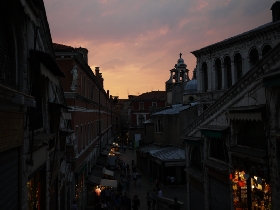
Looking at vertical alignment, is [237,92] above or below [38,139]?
above

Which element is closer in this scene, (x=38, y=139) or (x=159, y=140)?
(x=38, y=139)

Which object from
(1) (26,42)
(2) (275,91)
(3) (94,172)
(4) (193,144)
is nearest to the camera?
(1) (26,42)

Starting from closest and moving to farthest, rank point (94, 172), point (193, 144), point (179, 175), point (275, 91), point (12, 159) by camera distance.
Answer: point (12, 159), point (275, 91), point (193, 144), point (94, 172), point (179, 175)

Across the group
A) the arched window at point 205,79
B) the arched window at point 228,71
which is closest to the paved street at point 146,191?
the arched window at point 205,79

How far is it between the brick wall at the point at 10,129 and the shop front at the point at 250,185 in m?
8.00

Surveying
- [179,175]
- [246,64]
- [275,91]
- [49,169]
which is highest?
[246,64]

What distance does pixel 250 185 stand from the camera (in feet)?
37.2

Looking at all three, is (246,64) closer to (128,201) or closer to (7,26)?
(128,201)

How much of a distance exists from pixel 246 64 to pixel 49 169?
602 inches

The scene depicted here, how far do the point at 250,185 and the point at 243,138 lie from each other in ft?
6.09

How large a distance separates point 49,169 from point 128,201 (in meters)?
9.64

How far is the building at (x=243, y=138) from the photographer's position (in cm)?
983

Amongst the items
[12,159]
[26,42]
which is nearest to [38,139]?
[12,159]

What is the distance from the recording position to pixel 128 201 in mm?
18156
